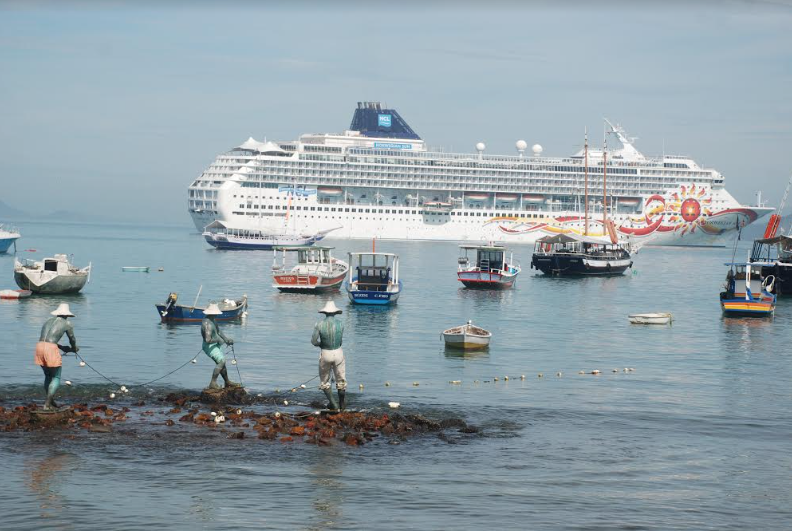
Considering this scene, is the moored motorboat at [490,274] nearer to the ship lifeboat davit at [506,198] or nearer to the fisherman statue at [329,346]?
the fisherman statue at [329,346]

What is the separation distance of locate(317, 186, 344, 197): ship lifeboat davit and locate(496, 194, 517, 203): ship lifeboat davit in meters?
23.7

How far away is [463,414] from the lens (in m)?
20.5

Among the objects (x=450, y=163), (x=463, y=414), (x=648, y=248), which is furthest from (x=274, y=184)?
(x=463, y=414)

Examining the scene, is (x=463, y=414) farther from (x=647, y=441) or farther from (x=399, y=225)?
(x=399, y=225)

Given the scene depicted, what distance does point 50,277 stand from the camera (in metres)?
50.6

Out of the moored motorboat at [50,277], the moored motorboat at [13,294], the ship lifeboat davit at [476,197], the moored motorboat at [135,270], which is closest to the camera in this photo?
the moored motorboat at [13,294]

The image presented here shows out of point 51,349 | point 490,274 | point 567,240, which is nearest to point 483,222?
point 567,240

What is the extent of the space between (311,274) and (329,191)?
9030 cm

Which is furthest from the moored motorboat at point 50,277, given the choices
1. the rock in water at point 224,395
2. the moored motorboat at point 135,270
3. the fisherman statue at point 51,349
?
the fisherman statue at point 51,349

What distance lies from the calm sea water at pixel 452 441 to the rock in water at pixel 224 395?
3.77 feet

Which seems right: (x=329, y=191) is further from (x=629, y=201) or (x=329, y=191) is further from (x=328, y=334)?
(x=328, y=334)

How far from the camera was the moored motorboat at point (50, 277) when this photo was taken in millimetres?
49750

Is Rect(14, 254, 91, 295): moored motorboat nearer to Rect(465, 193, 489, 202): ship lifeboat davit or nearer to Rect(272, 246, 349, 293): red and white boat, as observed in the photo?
Rect(272, 246, 349, 293): red and white boat

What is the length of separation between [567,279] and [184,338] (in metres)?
47.5
